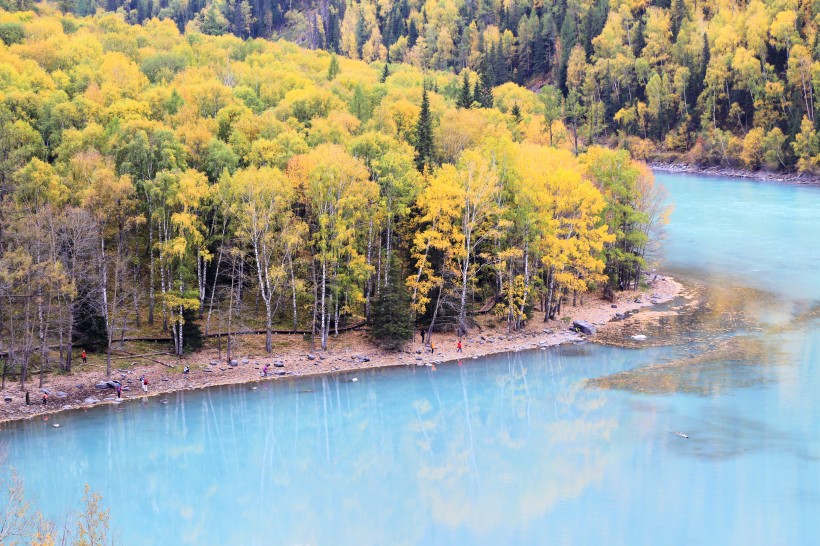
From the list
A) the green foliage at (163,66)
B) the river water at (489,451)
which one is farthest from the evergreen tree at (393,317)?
the green foliage at (163,66)

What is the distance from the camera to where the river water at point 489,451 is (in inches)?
1061

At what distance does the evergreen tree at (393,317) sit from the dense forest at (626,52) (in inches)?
2114

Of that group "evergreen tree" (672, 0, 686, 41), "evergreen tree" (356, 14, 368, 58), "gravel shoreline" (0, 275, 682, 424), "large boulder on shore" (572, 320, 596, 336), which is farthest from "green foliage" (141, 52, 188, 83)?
"evergreen tree" (356, 14, 368, 58)

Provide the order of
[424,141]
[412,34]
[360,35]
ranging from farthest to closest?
[360,35]
[412,34]
[424,141]

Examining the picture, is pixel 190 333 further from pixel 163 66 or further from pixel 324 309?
pixel 163 66

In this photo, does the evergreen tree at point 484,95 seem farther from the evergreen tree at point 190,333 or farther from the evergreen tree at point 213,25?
the evergreen tree at point 213,25

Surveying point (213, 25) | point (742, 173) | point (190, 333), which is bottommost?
point (190, 333)

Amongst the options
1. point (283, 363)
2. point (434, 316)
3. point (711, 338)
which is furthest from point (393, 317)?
point (711, 338)

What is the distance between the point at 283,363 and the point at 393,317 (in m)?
6.03

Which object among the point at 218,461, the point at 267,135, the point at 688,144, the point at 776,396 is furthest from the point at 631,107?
the point at 218,461

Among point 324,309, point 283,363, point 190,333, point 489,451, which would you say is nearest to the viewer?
point 489,451

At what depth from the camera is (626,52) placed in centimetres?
13588

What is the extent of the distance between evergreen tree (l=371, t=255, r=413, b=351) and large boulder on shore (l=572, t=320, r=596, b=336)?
10623 millimetres

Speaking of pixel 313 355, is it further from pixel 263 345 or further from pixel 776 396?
pixel 776 396
